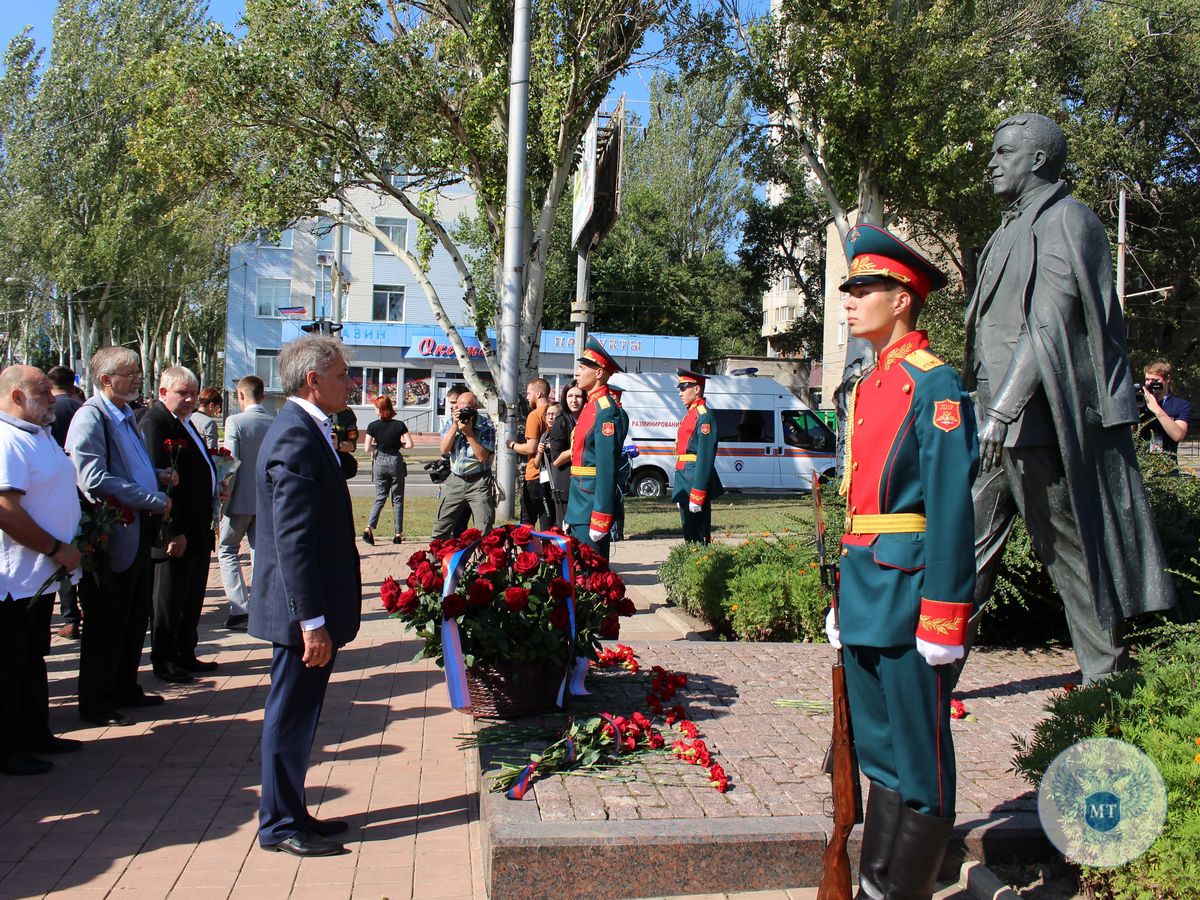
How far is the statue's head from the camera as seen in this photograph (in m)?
4.72

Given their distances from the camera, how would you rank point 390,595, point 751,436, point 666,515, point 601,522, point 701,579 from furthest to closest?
point 751,436 < point 666,515 < point 701,579 < point 601,522 < point 390,595

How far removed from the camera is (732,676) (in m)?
5.93

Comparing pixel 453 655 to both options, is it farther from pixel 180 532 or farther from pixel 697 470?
pixel 697 470

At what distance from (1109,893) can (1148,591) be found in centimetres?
162

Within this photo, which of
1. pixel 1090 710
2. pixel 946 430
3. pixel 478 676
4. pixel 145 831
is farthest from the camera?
pixel 478 676

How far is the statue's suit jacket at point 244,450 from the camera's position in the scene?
27.2 ft

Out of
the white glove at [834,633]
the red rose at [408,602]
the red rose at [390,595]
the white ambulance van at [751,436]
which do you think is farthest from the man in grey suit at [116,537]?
the white ambulance van at [751,436]

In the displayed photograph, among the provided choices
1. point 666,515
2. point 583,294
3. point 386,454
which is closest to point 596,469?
point 386,454

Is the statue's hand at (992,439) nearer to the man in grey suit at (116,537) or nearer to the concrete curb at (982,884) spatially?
the concrete curb at (982,884)

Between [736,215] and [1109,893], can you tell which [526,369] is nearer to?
[1109,893]

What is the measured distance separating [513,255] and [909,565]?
8.52 meters

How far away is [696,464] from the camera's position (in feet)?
30.7

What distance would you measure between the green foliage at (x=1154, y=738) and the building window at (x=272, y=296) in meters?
46.6

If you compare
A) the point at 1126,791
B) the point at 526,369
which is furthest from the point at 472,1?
the point at 1126,791
